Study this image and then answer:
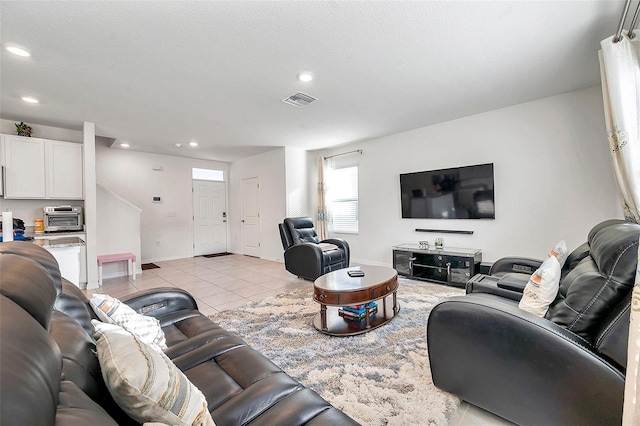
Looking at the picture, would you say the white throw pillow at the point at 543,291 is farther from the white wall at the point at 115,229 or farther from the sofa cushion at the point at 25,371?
the white wall at the point at 115,229

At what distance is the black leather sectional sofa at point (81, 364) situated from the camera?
0.40 metres

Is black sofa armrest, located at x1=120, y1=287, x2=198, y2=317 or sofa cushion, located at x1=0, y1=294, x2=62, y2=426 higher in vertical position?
sofa cushion, located at x1=0, y1=294, x2=62, y2=426

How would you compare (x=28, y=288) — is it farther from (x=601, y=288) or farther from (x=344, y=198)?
(x=344, y=198)

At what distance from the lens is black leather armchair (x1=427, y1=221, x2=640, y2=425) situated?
1.12 m

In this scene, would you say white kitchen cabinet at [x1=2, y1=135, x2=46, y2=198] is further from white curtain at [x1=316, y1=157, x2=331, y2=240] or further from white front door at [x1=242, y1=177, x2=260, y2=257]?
white curtain at [x1=316, y1=157, x2=331, y2=240]

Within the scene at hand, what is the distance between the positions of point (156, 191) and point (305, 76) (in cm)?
514

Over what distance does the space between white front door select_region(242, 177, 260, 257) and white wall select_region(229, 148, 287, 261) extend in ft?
0.50

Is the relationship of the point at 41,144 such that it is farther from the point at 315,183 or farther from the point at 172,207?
the point at 315,183

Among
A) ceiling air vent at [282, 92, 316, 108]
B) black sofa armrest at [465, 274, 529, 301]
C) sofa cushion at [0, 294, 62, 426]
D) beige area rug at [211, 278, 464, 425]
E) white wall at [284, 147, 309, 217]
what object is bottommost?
beige area rug at [211, 278, 464, 425]

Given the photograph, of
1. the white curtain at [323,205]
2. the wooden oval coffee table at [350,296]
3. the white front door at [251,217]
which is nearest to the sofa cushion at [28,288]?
the wooden oval coffee table at [350,296]

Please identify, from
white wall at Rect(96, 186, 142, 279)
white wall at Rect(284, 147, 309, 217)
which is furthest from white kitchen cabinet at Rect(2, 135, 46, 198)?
white wall at Rect(284, 147, 309, 217)

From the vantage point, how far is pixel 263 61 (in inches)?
95.7

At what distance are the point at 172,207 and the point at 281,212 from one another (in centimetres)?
282

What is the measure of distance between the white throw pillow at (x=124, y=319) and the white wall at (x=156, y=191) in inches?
221
